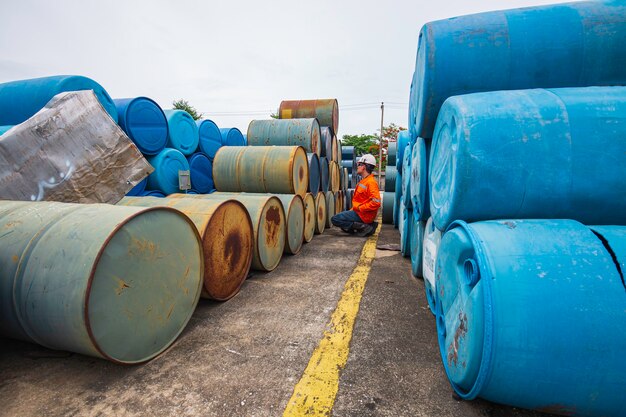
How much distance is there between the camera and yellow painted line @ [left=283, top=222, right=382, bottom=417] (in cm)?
162

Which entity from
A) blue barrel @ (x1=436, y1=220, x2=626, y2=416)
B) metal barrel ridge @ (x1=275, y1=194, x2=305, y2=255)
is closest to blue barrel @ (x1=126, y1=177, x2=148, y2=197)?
metal barrel ridge @ (x1=275, y1=194, x2=305, y2=255)

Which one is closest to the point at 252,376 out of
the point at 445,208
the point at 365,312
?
the point at 365,312

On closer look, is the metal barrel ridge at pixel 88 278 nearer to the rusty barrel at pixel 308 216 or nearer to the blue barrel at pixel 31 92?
the blue barrel at pixel 31 92

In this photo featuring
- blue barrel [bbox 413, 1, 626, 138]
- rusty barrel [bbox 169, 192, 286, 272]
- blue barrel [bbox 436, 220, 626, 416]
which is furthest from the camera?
rusty barrel [bbox 169, 192, 286, 272]

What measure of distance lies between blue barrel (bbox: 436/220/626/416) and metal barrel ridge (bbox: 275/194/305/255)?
10.1ft

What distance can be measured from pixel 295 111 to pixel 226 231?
18.1 ft

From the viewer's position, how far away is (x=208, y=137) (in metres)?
6.19

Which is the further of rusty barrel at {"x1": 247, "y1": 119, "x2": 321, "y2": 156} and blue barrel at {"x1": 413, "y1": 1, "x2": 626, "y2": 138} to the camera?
rusty barrel at {"x1": 247, "y1": 119, "x2": 321, "y2": 156}

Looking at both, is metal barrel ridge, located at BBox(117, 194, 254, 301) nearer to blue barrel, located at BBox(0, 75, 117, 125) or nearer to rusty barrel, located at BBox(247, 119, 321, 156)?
blue barrel, located at BBox(0, 75, 117, 125)

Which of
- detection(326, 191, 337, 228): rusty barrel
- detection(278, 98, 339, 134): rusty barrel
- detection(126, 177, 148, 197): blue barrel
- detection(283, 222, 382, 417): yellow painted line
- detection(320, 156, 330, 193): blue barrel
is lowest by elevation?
detection(326, 191, 337, 228): rusty barrel

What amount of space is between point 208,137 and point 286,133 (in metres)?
1.64

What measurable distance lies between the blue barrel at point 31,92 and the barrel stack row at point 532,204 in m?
3.65

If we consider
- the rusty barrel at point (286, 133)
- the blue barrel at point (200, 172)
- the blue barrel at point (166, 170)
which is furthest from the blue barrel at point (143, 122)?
the rusty barrel at point (286, 133)

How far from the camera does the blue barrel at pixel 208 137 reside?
5996 mm
